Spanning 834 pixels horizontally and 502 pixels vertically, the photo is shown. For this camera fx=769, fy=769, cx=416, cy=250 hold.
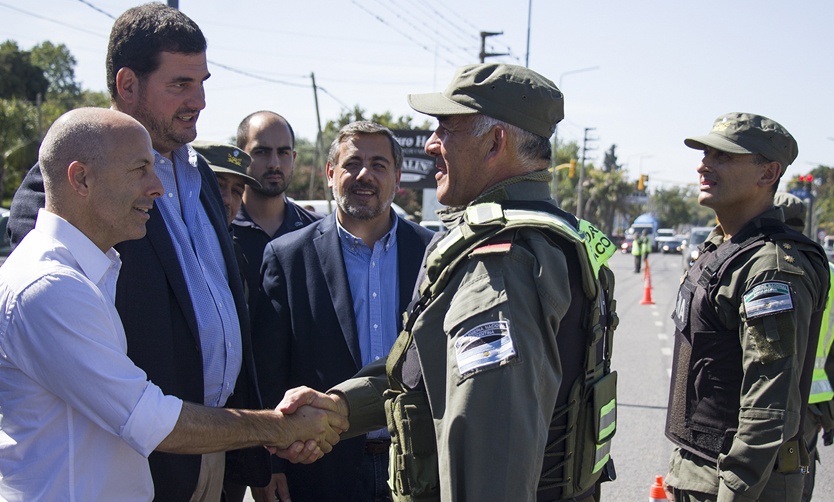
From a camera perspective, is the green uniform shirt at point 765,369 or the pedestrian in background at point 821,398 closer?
the green uniform shirt at point 765,369

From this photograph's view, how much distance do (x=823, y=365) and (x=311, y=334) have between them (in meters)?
2.61

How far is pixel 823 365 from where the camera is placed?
3.95m

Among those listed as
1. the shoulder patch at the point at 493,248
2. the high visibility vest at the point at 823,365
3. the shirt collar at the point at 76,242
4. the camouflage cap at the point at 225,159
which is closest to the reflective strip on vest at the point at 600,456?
the shoulder patch at the point at 493,248

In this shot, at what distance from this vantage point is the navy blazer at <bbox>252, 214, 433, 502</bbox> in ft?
11.2

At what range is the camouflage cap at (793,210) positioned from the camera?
4359 mm

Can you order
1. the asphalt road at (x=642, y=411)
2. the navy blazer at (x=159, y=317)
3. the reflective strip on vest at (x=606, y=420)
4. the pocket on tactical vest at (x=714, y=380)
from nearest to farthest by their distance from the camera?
the reflective strip on vest at (x=606, y=420) → the navy blazer at (x=159, y=317) → the pocket on tactical vest at (x=714, y=380) → the asphalt road at (x=642, y=411)

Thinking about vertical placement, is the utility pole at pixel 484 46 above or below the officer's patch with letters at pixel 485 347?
above

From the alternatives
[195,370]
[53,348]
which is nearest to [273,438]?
[195,370]

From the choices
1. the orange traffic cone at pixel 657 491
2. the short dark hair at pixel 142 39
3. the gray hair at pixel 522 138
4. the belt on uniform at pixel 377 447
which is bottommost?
the orange traffic cone at pixel 657 491

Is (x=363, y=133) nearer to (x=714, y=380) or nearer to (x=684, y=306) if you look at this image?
(x=684, y=306)

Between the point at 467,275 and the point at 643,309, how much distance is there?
1644 centimetres

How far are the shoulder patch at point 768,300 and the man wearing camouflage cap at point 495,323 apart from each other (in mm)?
881

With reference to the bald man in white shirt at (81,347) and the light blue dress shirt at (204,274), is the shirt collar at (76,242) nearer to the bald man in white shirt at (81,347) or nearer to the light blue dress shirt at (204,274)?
the bald man in white shirt at (81,347)

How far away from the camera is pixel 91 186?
2.22 meters
